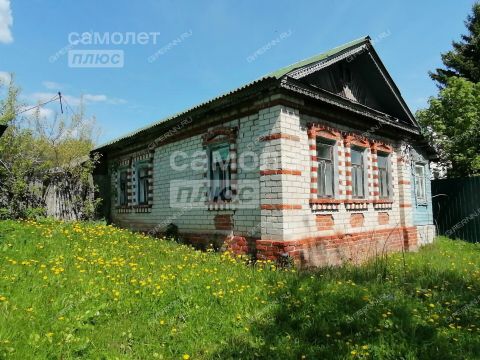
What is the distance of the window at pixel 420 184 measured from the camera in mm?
13166

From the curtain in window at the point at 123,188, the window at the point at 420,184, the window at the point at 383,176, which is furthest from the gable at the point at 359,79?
the curtain in window at the point at 123,188

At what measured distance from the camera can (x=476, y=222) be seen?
13.1m

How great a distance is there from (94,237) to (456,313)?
752 cm

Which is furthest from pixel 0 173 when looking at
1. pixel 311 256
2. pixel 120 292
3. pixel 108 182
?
pixel 311 256

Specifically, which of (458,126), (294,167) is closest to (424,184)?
(458,126)

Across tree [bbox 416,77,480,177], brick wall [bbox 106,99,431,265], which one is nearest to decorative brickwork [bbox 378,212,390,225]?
brick wall [bbox 106,99,431,265]

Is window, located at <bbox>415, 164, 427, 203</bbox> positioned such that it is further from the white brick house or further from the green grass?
the green grass

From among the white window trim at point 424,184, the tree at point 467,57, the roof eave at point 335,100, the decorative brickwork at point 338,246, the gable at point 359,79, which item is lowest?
the decorative brickwork at point 338,246

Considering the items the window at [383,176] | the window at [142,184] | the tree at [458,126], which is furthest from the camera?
the tree at [458,126]

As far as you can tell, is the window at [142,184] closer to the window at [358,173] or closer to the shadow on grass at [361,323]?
the window at [358,173]

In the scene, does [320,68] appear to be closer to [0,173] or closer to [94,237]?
[94,237]

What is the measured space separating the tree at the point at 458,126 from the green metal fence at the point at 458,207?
3.67 meters

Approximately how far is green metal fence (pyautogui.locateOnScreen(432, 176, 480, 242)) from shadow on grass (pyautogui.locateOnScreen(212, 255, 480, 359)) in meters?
8.83

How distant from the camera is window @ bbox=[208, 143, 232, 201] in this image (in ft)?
29.3
